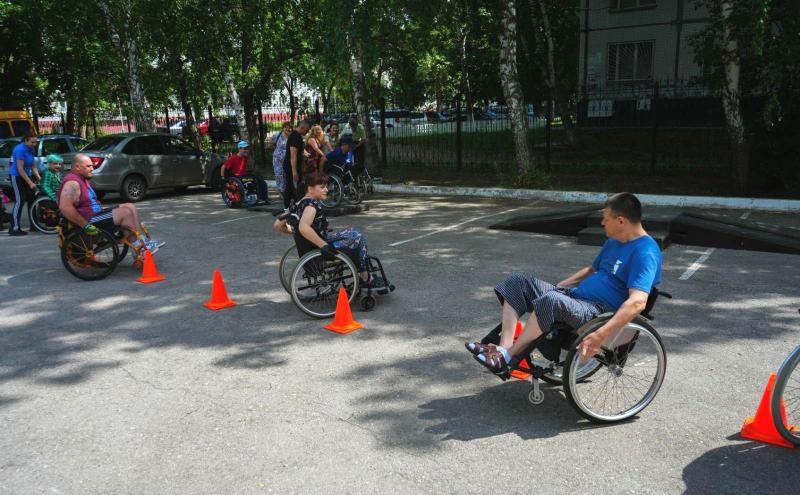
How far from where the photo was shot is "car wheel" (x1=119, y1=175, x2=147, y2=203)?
15025mm

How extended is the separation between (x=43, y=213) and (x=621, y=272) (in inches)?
435

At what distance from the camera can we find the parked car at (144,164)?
14.8 meters

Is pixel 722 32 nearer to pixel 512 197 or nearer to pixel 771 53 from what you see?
pixel 771 53

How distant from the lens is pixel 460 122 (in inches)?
663

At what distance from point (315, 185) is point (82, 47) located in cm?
2482

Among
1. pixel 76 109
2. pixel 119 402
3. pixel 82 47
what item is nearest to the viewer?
pixel 119 402

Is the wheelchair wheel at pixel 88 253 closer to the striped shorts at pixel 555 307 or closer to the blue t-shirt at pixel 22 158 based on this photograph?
the blue t-shirt at pixel 22 158

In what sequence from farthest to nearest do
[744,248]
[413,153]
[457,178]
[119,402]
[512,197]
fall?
[413,153] < [457,178] < [512,197] < [744,248] < [119,402]

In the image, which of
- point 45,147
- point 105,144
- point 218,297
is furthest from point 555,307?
point 45,147

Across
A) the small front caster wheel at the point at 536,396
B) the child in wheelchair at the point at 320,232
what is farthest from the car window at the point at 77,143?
the small front caster wheel at the point at 536,396

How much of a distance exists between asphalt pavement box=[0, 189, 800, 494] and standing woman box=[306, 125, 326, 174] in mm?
5008

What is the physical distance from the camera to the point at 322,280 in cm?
613

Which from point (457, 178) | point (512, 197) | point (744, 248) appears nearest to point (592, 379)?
point (744, 248)

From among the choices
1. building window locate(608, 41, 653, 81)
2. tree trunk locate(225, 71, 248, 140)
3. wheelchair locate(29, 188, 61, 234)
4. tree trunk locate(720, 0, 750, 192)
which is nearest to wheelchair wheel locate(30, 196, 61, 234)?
wheelchair locate(29, 188, 61, 234)
